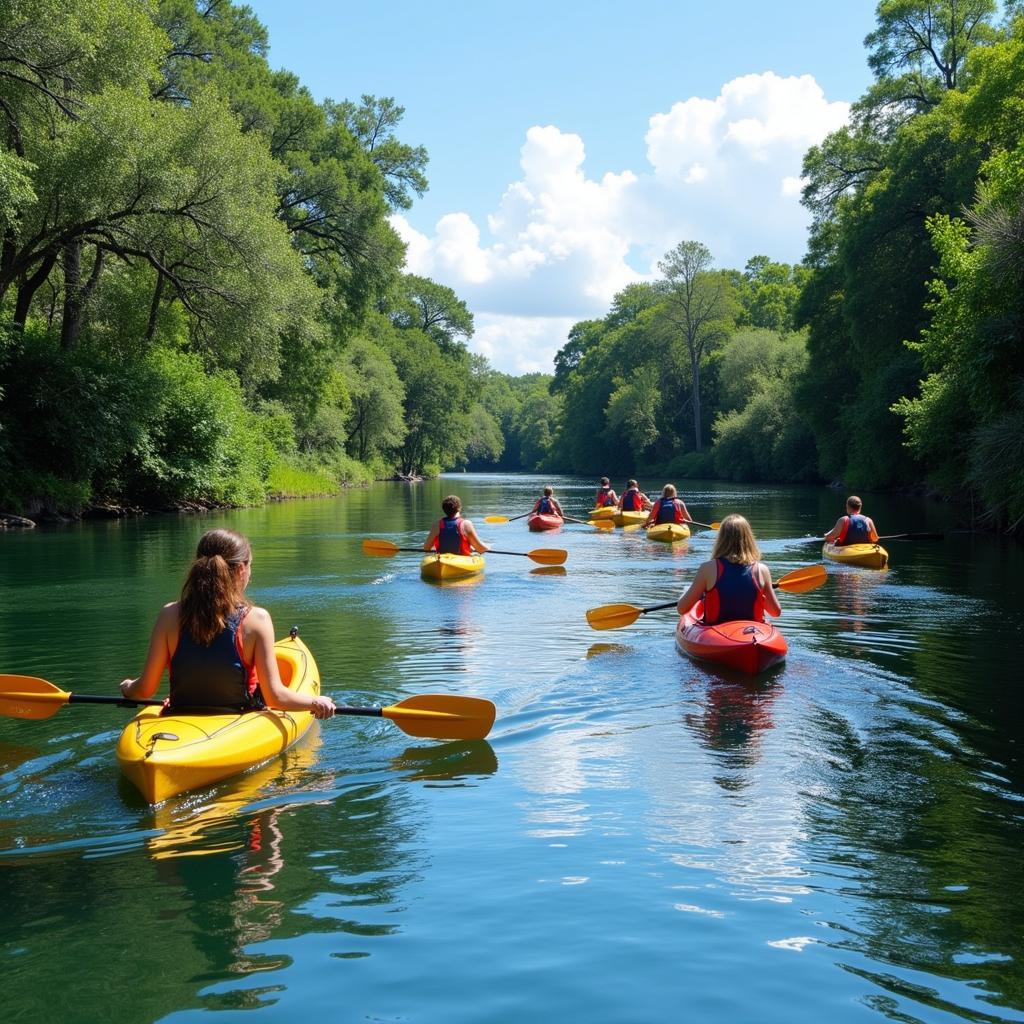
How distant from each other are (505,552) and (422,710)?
10.4 meters

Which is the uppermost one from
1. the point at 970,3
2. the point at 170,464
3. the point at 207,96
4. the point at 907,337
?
the point at 970,3

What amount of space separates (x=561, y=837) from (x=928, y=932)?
1.63m

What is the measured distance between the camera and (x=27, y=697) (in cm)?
653

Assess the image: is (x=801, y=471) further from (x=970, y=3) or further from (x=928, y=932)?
(x=928, y=932)

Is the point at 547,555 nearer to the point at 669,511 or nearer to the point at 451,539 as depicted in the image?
the point at 451,539

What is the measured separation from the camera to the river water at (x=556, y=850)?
3.52 m

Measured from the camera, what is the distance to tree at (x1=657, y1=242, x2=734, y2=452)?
68363 mm

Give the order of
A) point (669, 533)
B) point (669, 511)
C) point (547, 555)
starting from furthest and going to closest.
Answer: point (669, 511), point (669, 533), point (547, 555)

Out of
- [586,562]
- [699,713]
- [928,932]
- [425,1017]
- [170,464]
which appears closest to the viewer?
[425,1017]

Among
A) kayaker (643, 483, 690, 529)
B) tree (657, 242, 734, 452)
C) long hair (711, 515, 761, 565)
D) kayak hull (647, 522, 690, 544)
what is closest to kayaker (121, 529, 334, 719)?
long hair (711, 515, 761, 565)

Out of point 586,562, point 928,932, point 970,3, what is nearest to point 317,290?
point 586,562

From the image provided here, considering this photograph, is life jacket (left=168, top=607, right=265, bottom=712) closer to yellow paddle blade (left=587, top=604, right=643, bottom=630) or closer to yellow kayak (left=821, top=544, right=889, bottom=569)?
yellow paddle blade (left=587, top=604, right=643, bottom=630)

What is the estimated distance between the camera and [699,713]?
23.9ft

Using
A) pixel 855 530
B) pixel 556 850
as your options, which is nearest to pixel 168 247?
pixel 855 530
